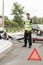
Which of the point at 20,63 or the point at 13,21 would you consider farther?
the point at 13,21

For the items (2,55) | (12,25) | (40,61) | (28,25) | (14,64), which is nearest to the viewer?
(14,64)

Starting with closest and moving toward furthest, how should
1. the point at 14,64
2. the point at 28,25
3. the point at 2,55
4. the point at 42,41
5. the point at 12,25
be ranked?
the point at 14,64 < the point at 2,55 < the point at 28,25 < the point at 42,41 < the point at 12,25

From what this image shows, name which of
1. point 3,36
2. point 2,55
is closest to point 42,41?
point 3,36

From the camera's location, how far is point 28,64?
9734mm

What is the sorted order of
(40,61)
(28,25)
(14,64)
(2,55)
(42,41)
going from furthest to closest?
(42,41), (28,25), (2,55), (40,61), (14,64)

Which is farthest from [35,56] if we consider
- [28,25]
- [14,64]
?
[28,25]

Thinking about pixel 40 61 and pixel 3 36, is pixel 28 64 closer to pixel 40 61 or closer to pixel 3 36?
pixel 40 61

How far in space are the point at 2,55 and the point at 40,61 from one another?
202 centimetres

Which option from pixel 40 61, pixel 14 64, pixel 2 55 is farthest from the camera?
pixel 2 55

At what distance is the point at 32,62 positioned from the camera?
10188 millimetres

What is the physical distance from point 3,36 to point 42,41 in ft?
9.06

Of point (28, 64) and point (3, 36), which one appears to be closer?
point (28, 64)

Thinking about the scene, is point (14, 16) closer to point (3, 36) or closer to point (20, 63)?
point (3, 36)

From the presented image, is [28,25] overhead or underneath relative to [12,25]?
overhead
